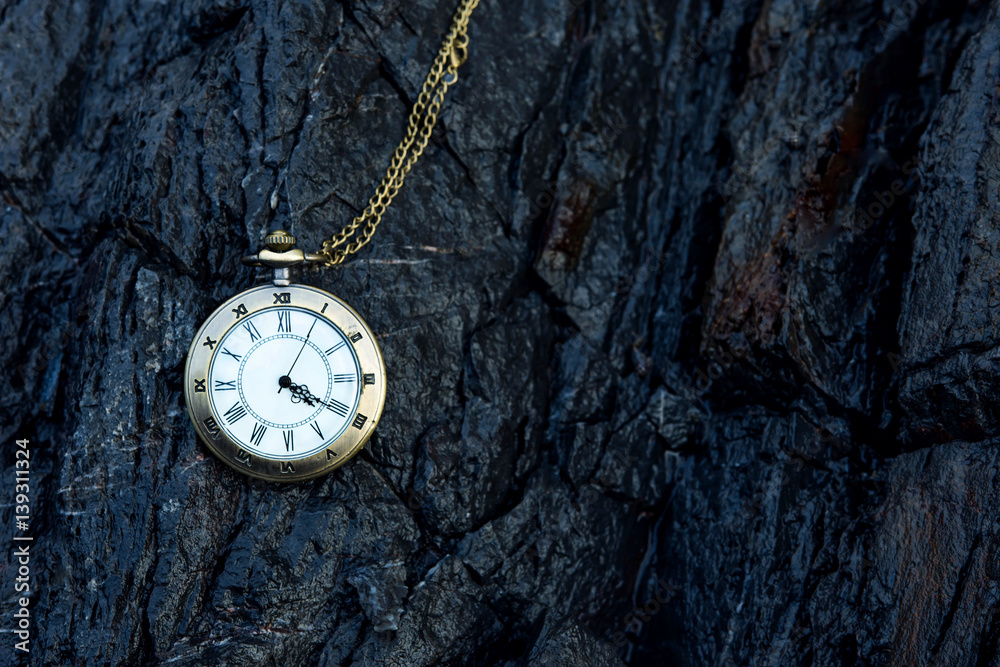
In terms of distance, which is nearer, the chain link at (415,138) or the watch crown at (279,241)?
Answer: the watch crown at (279,241)

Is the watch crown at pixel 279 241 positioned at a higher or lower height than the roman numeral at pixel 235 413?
higher

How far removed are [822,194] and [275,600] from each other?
3.71m

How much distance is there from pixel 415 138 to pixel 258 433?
191 cm

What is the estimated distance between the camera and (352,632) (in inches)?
161

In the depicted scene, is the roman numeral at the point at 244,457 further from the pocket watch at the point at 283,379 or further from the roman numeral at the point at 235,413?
the roman numeral at the point at 235,413

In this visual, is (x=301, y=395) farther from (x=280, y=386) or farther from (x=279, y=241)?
(x=279, y=241)

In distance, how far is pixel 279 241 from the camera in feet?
13.1

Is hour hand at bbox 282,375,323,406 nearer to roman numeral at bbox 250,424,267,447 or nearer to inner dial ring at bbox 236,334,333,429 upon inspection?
inner dial ring at bbox 236,334,333,429

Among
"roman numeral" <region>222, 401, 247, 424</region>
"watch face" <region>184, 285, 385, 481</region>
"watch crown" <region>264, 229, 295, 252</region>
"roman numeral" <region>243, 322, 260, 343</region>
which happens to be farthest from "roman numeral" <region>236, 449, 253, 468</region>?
"watch crown" <region>264, 229, 295, 252</region>

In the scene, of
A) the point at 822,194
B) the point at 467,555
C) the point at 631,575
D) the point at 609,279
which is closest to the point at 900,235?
the point at 822,194

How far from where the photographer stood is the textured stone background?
12.9 ft

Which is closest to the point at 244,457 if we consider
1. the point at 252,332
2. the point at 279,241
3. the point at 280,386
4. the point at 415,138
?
the point at 280,386

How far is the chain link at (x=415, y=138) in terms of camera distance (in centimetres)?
436

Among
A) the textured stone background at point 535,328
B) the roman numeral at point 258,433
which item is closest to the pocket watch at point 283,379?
the roman numeral at point 258,433
